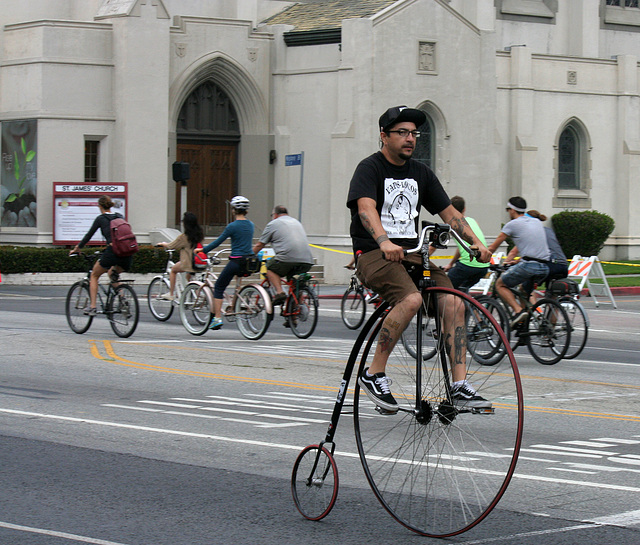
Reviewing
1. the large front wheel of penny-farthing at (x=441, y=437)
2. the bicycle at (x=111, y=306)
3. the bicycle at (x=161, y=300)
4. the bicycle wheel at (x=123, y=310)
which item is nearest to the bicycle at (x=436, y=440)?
the large front wheel of penny-farthing at (x=441, y=437)

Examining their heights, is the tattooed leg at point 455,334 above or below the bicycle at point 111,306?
above

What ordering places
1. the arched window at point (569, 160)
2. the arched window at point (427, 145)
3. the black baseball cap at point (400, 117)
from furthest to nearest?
the arched window at point (569, 160), the arched window at point (427, 145), the black baseball cap at point (400, 117)

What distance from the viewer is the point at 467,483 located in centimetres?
557

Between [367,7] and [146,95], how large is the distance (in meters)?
6.99

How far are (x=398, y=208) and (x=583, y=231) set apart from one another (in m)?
31.0

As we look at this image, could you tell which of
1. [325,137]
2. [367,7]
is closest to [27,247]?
[325,137]

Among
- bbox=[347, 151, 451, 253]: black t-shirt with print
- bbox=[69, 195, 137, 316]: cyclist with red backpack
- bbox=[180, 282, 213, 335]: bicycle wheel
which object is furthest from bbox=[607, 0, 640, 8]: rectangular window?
bbox=[347, 151, 451, 253]: black t-shirt with print

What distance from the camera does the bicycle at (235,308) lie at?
16359mm

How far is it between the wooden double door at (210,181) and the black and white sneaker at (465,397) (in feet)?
93.9

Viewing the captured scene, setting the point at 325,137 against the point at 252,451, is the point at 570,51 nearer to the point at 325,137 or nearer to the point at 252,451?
the point at 325,137

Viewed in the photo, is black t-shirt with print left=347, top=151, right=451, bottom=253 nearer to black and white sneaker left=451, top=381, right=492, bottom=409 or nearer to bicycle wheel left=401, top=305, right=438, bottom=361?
bicycle wheel left=401, top=305, right=438, bottom=361

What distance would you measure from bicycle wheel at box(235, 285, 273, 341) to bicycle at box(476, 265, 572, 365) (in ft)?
12.0

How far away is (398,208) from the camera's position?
6402 millimetres

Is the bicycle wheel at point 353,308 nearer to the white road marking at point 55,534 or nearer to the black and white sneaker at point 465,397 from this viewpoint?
the white road marking at point 55,534
